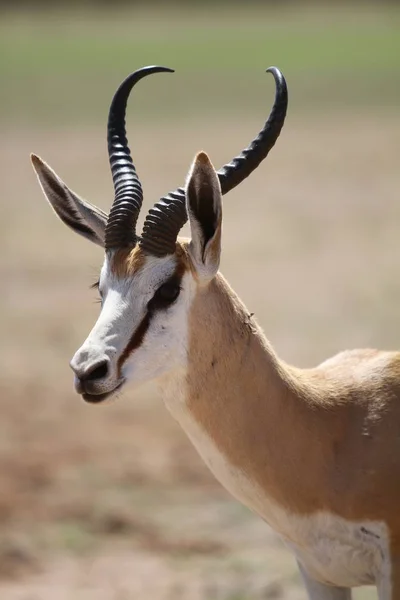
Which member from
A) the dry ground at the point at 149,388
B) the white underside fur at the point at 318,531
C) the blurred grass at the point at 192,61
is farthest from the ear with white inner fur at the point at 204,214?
the blurred grass at the point at 192,61

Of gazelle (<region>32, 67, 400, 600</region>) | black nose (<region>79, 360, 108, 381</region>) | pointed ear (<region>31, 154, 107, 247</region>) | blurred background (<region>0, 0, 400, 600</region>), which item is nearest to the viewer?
black nose (<region>79, 360, 108, 381</region>)

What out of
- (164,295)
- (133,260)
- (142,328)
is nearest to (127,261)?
(133,260)

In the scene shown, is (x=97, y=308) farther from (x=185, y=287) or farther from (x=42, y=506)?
(x=185, y=287)

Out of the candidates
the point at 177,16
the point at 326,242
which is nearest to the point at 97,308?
the point at 326,242

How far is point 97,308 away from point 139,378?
12699mm

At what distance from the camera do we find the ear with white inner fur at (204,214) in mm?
6391

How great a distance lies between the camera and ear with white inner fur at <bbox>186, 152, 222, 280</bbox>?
639cm

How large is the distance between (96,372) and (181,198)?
42.1 inches

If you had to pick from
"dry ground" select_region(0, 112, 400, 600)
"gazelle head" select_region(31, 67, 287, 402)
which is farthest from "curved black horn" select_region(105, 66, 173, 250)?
"dry ground" select_region(0, 112, 400, 600)

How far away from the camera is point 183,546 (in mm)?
11180

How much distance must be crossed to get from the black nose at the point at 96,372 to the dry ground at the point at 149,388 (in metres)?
3.98

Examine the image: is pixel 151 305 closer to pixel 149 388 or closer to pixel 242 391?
pixel 242 391

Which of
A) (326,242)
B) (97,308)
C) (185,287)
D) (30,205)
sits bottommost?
(185,287)

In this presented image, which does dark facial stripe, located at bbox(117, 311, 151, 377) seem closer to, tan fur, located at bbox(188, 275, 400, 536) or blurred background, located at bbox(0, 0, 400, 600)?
tan fur, located at bbox(188, 275, 400, 536)
